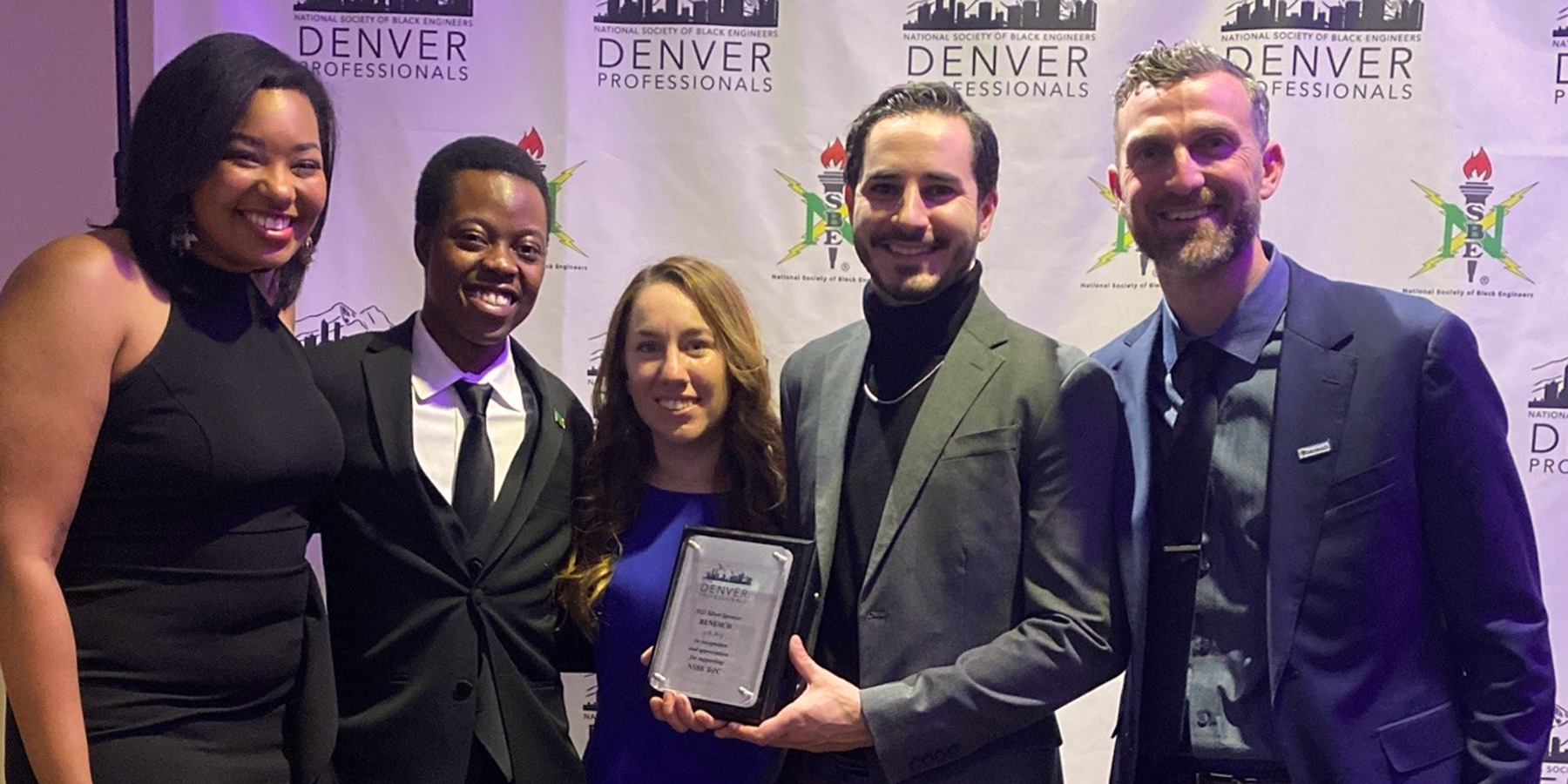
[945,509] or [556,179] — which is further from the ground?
[556,179]

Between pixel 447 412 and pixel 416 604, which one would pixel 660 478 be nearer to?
pixel 447 412

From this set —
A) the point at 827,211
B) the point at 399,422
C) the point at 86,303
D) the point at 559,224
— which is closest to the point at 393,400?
the point at 399,422

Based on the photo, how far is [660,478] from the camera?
257 cm

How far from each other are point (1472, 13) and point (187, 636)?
11.3 ft

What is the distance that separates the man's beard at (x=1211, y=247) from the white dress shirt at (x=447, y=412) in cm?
131

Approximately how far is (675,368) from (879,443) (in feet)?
1.55

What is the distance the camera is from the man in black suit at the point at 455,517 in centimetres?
226

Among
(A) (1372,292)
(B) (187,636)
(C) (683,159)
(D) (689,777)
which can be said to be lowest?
(D) (689,777)

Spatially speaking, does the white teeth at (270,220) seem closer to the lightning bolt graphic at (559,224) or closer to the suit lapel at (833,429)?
the suit lapel at (833,429)

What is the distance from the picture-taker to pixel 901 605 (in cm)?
213

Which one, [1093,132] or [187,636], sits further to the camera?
[1093,132]

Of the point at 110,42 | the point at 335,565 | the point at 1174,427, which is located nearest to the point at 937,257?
the point at 1174,427

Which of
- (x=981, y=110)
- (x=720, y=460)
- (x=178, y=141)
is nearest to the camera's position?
(x=178, y=141)

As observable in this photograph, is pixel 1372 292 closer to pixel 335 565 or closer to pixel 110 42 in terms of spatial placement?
pixel 335 565
